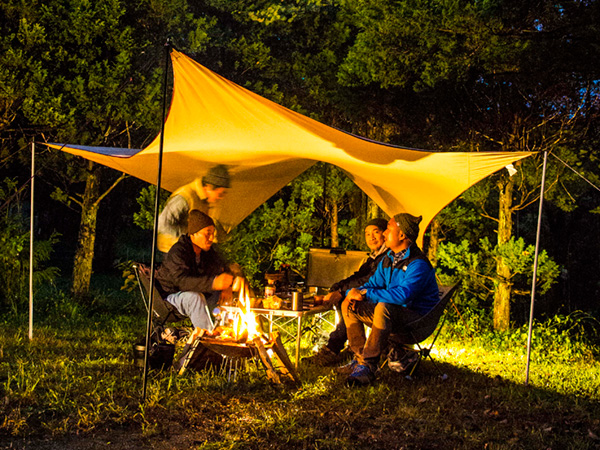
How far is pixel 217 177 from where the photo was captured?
617cm

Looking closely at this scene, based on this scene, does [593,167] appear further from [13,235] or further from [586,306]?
[13,235]

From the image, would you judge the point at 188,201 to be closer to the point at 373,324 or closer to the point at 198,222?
the point at 198,222

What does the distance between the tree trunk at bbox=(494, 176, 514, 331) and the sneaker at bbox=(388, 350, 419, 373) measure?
2.45m

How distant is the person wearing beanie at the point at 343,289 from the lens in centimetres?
484

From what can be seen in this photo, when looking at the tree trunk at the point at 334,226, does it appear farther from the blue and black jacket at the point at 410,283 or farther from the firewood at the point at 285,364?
the firewood at the point at 285,364

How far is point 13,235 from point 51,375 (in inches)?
129

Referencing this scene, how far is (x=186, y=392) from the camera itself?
382cm

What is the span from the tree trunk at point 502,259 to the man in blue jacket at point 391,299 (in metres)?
2.40

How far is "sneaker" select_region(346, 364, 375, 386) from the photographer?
13.6ft

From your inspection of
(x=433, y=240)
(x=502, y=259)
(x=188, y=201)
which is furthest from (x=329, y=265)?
(x=433, y=240)

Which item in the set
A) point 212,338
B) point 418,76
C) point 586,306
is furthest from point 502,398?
point 586,306

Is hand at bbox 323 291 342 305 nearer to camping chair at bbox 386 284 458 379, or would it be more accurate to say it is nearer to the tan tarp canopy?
camping chair at bbox 386 284 458 379


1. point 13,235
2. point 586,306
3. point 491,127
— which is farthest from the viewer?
point 586,306

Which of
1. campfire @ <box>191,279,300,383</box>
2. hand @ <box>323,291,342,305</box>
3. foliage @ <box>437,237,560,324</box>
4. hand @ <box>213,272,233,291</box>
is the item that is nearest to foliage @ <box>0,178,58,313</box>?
hand @ <box>213,272,233,291</box>
